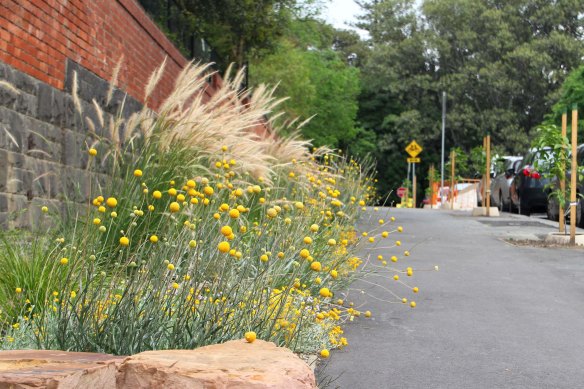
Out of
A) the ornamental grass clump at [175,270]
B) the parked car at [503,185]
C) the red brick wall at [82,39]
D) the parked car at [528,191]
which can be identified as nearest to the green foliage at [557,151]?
the red brick wall at [82,39]

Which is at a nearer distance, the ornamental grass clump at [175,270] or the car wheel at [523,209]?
the ornamental grass clump at [175,270]

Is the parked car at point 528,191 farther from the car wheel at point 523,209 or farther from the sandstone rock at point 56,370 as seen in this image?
the sandstone rock at point 56,370

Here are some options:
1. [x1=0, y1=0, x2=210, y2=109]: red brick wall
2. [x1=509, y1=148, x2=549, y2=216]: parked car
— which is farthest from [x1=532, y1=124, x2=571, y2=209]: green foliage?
[x1=509, y1=148, x2=549, y2=216]: parked car

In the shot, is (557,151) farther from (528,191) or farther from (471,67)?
(471,67)

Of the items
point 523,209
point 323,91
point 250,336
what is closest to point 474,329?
point 250,336

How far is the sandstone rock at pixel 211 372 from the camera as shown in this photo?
338 centimetres

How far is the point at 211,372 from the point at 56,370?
0.56m

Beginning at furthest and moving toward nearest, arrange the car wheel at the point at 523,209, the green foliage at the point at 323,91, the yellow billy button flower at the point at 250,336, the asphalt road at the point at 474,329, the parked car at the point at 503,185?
1. the green foliage at the point at 323,91
2. the parked car at the point at 503,185
3. the car wheel at the point at 523,209
4. the asphalt road at the point at 474,329
5. the yellow billy button flower at the point at 250,336

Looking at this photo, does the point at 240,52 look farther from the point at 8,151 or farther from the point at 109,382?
the point at 109,382

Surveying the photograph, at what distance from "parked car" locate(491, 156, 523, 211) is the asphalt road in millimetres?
15378

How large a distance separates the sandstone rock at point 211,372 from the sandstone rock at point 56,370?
68 millimetres

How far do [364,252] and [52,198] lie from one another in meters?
4.98

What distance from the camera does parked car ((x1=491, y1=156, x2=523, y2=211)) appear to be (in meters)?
28.3

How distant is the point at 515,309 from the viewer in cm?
856
